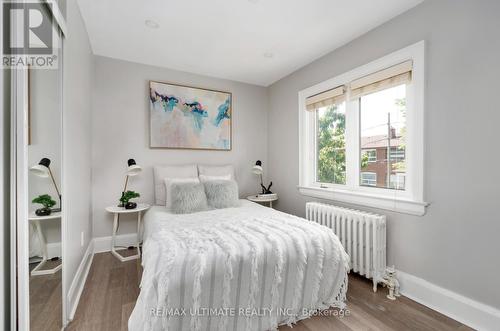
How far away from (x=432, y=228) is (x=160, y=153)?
331 centimetres

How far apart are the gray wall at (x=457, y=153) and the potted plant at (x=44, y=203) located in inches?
106

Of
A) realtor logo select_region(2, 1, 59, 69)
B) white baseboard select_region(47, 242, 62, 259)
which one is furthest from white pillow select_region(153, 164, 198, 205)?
realtor logo select_region(2, 1, 59, 69)

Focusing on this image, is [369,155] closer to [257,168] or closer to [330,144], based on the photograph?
[330,144]

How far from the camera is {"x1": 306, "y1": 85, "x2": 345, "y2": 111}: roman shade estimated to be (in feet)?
8.89

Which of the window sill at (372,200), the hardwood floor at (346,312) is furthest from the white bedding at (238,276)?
the window sill at (372,200)

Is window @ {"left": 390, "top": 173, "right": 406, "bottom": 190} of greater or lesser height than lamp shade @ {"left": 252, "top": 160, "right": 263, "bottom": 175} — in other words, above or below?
below

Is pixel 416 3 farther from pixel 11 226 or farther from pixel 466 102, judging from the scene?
pixel 11 226

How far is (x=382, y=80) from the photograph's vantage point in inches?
88.2

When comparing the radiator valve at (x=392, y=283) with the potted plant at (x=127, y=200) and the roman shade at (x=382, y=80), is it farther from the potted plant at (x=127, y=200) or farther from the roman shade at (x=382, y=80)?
the potted plant at (x=127, y=200)

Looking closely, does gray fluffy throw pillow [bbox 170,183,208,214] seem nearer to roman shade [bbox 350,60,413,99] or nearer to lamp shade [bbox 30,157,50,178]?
→ lamp shade [bbox 30,157,50,178]

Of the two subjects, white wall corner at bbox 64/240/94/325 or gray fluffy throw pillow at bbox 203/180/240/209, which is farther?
gray fluffy throw pillow at bbox 203/180/240/209

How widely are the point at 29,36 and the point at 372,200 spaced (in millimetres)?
2809

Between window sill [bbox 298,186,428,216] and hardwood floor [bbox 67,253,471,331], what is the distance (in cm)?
78

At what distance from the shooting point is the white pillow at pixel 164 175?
3.12 m
